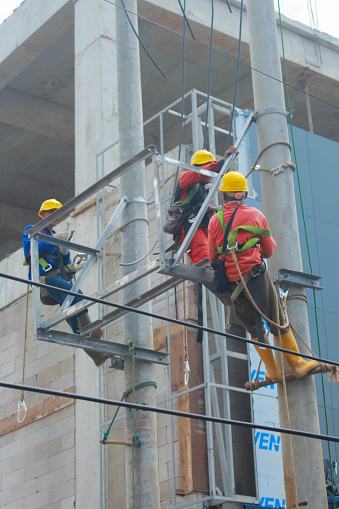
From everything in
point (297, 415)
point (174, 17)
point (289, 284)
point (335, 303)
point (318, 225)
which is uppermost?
point (174, 17)

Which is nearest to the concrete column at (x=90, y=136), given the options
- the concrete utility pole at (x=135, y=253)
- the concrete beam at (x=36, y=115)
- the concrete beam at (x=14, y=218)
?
the concrete beam at (x=36, y=115)

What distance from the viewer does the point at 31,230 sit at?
10000 mm

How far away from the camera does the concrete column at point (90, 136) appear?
48.2 feet

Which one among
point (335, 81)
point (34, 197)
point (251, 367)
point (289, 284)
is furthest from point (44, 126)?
point (289, 284)

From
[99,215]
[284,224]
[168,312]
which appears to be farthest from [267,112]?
[99,215]

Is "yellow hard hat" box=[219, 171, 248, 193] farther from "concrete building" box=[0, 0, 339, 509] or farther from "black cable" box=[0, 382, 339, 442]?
"black cable" box=[0, 382, 339, 442]

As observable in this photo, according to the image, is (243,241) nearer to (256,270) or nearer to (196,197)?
(256,270)

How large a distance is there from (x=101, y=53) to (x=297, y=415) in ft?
36.8

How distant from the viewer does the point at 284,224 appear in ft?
29.1

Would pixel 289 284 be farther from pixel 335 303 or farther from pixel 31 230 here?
pixel 335 303

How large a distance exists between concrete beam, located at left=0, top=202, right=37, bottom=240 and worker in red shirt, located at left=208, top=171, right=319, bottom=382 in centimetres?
2062

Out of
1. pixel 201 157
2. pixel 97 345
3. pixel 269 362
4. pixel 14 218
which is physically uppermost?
pixel 14 218

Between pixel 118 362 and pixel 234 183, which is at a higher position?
pixel 234 183

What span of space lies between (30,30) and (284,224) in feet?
Answer: 41.1
